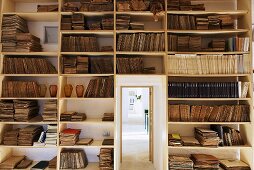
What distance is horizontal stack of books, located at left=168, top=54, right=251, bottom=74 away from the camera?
2.92 metres

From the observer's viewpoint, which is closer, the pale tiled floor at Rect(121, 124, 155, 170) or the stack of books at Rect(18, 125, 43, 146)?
the stack of books at Rect(18, 125, 43, 146)

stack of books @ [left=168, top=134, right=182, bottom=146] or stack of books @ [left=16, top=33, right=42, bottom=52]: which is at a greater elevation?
stack of books @ [left=16, top=33, right=42, bottom=52]

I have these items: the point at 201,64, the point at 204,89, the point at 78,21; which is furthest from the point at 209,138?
the point at 78,21

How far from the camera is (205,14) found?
3031 mm

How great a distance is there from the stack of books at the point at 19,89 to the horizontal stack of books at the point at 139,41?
1.37 meters

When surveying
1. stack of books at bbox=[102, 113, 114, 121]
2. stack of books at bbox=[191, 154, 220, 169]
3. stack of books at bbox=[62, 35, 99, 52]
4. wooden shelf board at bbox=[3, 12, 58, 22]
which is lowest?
stack of books at bbox=[191, 154, 220, 169]

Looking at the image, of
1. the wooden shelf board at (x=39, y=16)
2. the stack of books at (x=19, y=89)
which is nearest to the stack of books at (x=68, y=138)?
the stack of books at (x=19, y=89)

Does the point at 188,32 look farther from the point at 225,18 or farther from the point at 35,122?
the point at 35,122

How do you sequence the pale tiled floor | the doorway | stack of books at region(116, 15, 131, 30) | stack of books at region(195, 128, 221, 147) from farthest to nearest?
the doorway < the pale tiled floor < stack of books at region(116, 15, 131, 30) < stack of books at region(195, 128, 221, 147)

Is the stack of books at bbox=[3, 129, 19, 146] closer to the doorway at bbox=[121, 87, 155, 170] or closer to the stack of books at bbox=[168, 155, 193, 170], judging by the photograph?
the doorway at bbox=[121, 87, 155, 170]

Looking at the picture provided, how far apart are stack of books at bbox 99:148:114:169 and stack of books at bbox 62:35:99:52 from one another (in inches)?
57.6

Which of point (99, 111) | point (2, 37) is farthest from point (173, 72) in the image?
point (2, 37)

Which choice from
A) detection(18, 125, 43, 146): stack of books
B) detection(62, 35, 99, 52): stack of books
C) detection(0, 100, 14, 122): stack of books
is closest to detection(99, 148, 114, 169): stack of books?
detection(18, 125, 43, 146): stack of books

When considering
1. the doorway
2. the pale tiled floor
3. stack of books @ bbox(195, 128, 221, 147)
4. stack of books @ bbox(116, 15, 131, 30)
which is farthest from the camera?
the doorway
